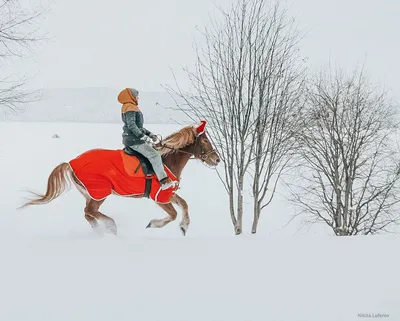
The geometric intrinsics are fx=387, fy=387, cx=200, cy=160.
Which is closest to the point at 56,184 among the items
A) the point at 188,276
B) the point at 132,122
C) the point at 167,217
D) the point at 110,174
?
the point at 110,174

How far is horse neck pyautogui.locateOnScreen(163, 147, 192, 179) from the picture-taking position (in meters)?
6.20

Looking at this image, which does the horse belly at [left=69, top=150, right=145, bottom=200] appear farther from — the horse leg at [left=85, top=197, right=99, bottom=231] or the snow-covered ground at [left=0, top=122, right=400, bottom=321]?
the snow-covered ground at [left=0, top=122, right=400, bottom=321]

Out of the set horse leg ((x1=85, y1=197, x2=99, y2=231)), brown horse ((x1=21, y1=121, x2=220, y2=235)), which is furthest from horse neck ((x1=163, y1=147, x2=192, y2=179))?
horse leg ((x1=85, y1=197, x2=99, y2=231))

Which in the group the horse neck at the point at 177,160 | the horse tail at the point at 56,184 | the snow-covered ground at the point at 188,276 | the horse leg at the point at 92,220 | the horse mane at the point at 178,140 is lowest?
the snow-covered ground at the point at 188,276

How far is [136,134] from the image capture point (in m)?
5.61

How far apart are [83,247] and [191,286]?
6.11 feet

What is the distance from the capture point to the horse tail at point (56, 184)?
576 cm

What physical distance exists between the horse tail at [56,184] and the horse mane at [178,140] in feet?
4.83

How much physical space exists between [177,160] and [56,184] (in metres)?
1.87

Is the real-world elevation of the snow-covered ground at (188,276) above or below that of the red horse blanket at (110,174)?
below

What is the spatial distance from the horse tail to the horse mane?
1.47 meters

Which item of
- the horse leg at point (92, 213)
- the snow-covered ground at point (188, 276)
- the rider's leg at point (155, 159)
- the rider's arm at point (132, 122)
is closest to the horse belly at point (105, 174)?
the horse leg at point (92, 213)

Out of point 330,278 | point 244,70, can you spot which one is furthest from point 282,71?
point 330,278

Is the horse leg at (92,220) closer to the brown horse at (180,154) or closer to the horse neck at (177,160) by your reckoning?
the brown horse at (180,154)
